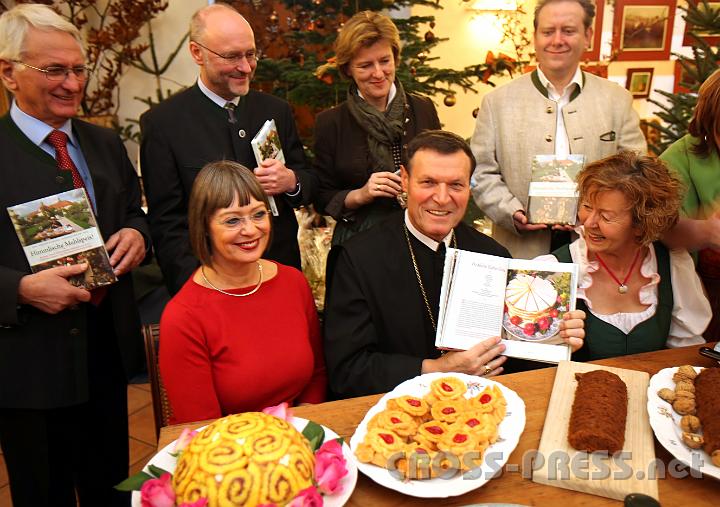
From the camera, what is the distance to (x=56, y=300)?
6.38 feet

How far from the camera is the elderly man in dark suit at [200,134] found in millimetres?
2492

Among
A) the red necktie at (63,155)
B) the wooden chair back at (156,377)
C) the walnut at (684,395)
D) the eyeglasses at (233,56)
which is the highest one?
the eyeglasses at (233,56)

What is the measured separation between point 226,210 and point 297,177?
863mm

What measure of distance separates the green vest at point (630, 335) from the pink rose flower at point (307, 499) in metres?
1.36

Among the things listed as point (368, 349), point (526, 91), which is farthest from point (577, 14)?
point (368, 349)

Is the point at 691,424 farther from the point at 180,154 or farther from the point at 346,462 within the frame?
the point at 180,154

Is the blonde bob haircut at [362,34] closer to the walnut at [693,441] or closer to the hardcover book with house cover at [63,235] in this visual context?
the hardcover book with house cover at [63,235]

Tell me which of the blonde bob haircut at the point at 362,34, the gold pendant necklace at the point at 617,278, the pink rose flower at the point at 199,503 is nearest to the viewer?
the pink rose flower at the point at 199,503

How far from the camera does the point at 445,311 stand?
1.90 meters

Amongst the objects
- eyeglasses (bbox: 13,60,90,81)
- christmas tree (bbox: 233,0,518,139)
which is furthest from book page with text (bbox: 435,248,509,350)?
christmas tree (bbox: 233,0,518,139)

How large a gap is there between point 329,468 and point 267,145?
1.60 meters

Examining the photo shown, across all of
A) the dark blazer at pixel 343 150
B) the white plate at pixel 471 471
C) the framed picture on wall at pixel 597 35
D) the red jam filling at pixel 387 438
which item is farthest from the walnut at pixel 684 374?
the framed picture on wall at pixel 597 35

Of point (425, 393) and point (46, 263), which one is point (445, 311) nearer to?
point (425, 393)

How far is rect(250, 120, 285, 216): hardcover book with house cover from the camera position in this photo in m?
2.43
